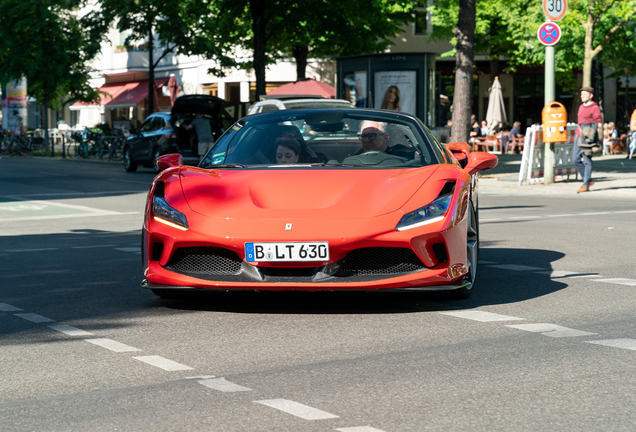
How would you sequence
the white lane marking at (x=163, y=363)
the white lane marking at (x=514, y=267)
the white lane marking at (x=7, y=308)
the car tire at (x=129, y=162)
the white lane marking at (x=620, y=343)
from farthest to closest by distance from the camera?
the car tire at (x=129, y=162)
the white lane marking at (x=514, y=267)
the white lane marking at (x=7, y=308)
the white lane marking at (x=620, y=343)
the white lane marking at (x=163, y=363)

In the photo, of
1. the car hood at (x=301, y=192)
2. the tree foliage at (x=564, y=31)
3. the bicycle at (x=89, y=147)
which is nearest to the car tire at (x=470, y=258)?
the car hood at (x=301, y=192)

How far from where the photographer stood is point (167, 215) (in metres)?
6.44

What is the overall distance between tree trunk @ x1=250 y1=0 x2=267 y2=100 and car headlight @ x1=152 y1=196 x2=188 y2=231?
24.9 meters

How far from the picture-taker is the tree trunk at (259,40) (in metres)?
31.4

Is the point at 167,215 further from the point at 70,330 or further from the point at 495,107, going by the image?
the point at 495,107

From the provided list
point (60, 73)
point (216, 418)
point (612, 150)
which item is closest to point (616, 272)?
point (216, 418)

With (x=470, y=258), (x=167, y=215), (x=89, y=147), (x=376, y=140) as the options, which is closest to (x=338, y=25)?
(x=89, y=147)

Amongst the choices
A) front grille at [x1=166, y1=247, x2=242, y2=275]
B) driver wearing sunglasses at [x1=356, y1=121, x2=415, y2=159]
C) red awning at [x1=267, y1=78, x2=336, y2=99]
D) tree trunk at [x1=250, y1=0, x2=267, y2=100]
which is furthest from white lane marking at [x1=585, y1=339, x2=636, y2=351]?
red awning at [x1=267, y1=78, x2=336, y2=99]

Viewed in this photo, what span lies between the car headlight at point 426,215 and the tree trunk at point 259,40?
25232mm

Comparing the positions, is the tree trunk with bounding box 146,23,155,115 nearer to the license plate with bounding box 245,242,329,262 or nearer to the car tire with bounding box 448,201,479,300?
the car tire with bounding box 448,201,479,300

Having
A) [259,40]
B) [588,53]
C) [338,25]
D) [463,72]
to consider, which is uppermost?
[338,25]

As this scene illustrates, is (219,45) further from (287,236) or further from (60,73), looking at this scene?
(287,236)

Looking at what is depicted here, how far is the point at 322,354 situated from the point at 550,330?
1.47m

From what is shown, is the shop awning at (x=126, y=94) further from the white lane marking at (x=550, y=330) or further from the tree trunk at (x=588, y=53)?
the white lane marking at (x=550, y=330)
